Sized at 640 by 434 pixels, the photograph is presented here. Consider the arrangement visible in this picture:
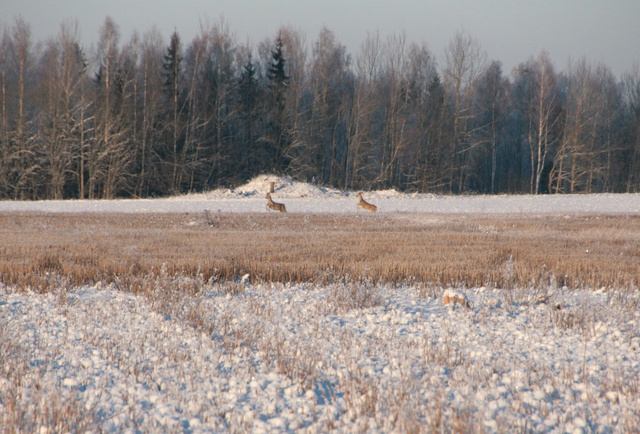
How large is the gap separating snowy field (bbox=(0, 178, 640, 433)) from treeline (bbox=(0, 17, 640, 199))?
1297 inches

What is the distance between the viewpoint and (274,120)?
148 feet

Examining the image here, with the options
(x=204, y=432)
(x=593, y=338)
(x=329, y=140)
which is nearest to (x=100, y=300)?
(x=204, y=432)

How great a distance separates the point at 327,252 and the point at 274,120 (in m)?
35.2

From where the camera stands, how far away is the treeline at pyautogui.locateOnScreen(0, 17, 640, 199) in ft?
122

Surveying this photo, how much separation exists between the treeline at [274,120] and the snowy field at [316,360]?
3295 cm

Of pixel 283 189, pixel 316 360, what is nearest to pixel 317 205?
pixel 283 189

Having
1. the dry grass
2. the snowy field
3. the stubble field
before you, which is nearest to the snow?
the dry grass

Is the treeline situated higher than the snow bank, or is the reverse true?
the treeline

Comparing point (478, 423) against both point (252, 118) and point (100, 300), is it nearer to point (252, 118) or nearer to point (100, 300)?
point (100, 300)

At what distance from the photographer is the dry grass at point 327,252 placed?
29.3 ft

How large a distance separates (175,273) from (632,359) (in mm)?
6648

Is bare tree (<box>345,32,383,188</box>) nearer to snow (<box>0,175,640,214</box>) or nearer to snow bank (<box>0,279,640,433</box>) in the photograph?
snow (<box>0,175,640,214</box>)

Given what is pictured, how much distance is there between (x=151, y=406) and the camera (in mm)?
3949

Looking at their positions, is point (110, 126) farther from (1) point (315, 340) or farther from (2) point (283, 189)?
(1) point (315, 340)
